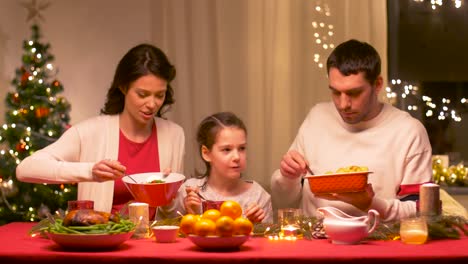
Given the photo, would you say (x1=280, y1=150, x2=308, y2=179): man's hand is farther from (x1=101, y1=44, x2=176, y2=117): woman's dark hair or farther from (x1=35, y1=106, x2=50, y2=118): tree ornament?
(x1=35, y1=106, x2=50, y2=118): tree ornament

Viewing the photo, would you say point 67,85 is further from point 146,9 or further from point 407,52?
point 407,52

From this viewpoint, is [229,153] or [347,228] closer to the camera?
[347,228]

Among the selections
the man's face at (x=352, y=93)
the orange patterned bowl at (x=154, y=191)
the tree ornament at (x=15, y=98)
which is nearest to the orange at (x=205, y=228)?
the orange patterned bowl at (x=154, y=191)

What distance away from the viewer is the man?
10.2ft

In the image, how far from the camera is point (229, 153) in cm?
336

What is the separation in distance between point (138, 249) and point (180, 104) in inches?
106

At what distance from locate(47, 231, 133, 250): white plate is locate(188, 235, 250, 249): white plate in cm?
A: 24

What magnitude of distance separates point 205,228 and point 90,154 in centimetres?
129

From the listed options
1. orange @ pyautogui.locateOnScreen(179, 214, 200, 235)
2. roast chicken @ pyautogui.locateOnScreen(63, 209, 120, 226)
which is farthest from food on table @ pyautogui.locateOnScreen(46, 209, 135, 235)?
orange @ pyautogui.locateOnScreen(179, 214, 200, 235)

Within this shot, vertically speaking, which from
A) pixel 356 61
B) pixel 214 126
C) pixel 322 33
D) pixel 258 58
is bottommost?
pixel 214 126

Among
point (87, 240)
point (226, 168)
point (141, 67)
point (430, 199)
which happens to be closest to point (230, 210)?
point (87, 240)

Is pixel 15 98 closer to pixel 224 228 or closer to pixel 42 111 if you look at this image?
pixel 42 111

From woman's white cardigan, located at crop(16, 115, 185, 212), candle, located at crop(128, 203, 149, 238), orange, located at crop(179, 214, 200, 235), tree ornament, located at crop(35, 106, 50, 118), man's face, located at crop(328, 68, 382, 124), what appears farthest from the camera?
tree ornament, located at crop(35, 106, 50, 118)

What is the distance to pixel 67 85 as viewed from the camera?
5.41 meters
